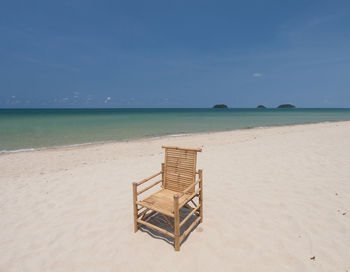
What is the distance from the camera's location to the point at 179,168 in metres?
3.44

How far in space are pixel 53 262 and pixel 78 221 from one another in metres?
0.90

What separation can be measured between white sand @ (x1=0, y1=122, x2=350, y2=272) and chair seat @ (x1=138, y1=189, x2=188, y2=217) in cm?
52

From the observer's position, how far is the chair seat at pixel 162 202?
2.73 m

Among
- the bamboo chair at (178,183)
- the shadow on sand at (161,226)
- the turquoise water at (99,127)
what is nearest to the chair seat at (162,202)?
the bamboo chair at (178,183)

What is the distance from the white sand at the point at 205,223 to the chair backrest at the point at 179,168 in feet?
2.58

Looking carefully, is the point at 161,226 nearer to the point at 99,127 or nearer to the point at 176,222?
the point at 176,222

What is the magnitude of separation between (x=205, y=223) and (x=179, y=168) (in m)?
1.05

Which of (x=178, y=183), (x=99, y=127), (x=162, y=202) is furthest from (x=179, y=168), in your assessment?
(x=99, y=127)

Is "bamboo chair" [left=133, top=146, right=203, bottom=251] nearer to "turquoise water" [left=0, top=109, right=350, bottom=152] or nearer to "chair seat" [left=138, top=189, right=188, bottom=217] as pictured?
"chair seat" [left=138, top=189, right=188, bottom=217]

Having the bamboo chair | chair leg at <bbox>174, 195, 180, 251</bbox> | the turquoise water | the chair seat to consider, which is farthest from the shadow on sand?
the turquoise water

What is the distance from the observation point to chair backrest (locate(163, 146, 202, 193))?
330 cm

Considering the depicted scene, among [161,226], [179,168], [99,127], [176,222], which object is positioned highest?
[179,168]

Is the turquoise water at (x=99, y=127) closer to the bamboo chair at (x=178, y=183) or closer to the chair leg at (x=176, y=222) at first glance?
the bamboo chair at (x=178, y=183)

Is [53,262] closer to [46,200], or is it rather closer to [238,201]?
[46,200]
